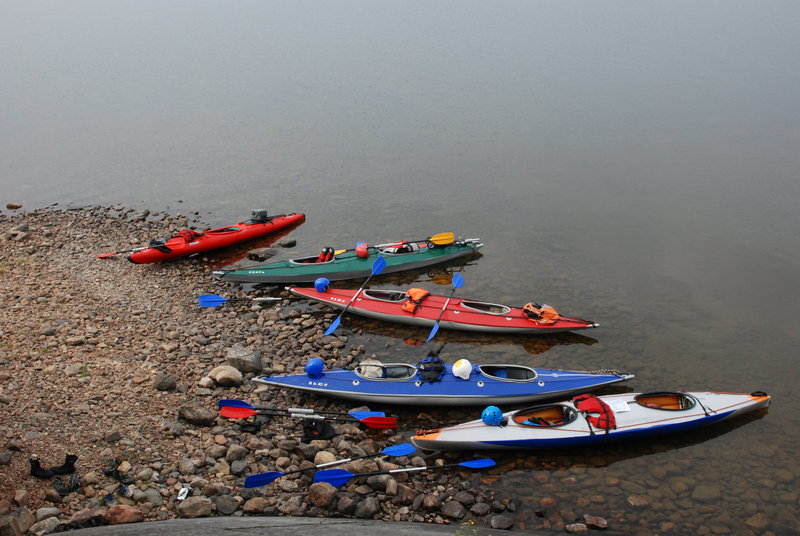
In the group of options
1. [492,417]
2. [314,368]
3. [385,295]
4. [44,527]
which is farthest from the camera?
[385,295]

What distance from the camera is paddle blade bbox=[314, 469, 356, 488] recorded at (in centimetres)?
1020

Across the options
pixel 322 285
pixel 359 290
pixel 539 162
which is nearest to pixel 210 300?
pixel 322 285

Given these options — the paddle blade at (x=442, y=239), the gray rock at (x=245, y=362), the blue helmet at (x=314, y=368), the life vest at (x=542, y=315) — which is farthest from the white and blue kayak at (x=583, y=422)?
the paddle blade at (x=442, y=239)

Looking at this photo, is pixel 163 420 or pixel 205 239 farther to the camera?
pixel 205 239

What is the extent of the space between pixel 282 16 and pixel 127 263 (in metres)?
51.0

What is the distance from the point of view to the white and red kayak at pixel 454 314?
1502 cm

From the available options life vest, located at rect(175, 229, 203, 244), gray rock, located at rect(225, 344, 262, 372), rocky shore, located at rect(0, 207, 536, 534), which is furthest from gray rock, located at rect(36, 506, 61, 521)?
life vest, located at rect(175, 229, 203, 244)

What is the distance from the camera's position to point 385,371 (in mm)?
12852

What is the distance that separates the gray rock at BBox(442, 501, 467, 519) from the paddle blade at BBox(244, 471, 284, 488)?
117 inches

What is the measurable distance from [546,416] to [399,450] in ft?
10.5

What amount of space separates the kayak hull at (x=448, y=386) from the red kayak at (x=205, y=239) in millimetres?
7902

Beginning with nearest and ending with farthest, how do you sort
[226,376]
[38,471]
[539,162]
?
1. [38,471]
2. [226,376]
3. [539,162]

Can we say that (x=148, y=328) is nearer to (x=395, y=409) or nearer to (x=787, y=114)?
(x=395, y=409)

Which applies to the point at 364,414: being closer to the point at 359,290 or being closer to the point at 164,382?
the point at 164,382
